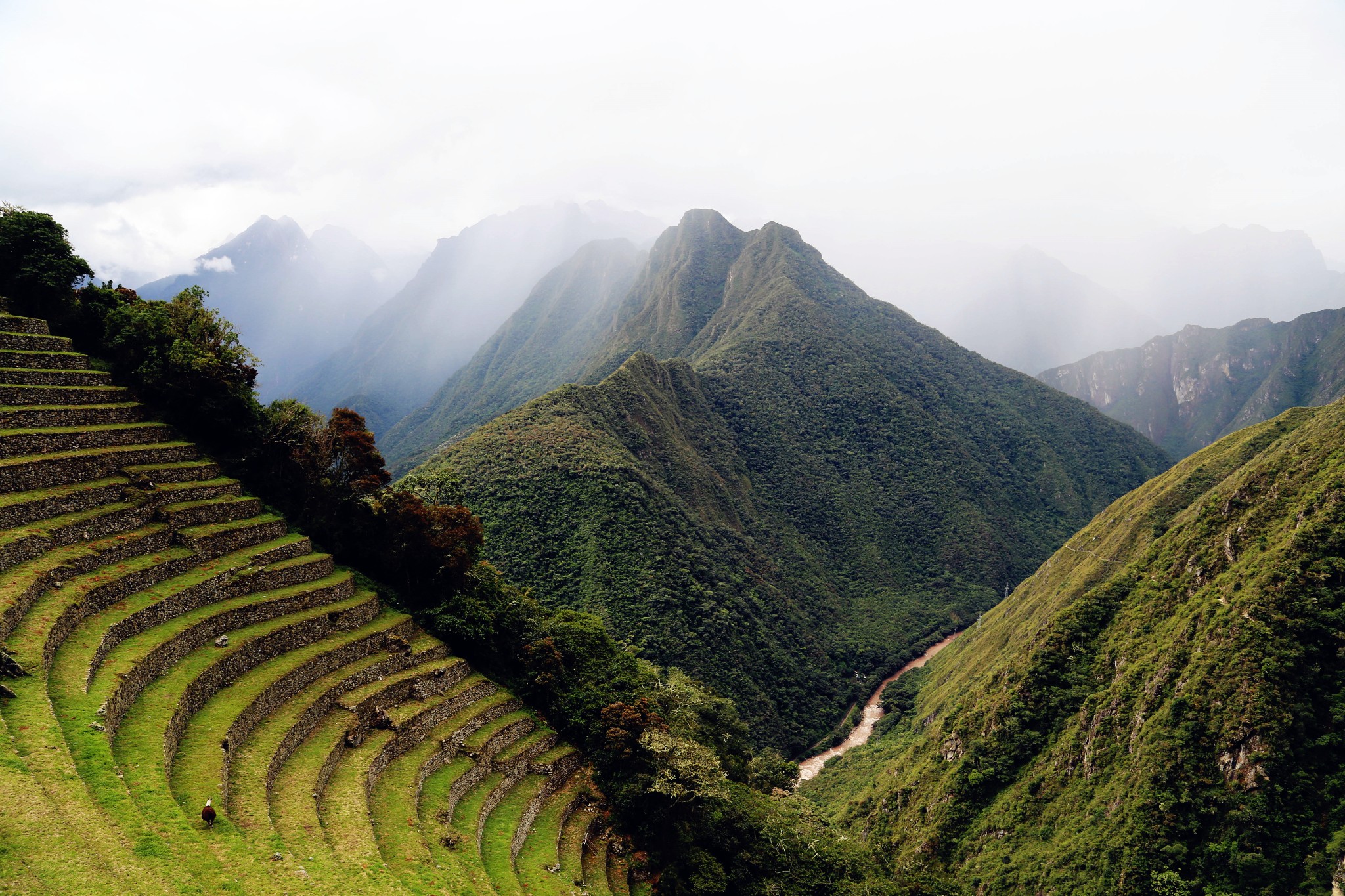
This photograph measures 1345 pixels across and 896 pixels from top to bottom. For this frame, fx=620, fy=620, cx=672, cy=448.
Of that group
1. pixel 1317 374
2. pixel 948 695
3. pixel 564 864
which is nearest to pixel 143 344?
pixel 564 864

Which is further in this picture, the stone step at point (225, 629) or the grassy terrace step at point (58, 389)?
the grassy terrace step at point (58, 389)

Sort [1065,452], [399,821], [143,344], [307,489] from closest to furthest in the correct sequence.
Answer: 1. [399,821]
2. [143,344]
3. [307,489]
4. [1065,452]

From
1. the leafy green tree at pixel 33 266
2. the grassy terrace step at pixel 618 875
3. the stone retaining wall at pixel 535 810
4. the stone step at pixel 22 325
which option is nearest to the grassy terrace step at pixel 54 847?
the stone retaining wall at pixel 535 810

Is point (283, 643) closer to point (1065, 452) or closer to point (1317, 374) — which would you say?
point (1065, 452)

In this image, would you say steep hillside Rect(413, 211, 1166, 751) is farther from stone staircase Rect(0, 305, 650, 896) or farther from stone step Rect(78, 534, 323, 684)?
stone step Rect(78, 534, 323, 684)

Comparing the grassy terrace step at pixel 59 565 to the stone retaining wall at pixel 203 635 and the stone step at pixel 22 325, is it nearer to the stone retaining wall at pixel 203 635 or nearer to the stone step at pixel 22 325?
the stone retaining wall at pixel 203 635

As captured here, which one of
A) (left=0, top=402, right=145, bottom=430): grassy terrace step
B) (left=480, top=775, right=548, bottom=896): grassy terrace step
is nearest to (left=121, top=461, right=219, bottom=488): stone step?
(left=0, top=402, right=145, bottom=430): grassy terrace step
